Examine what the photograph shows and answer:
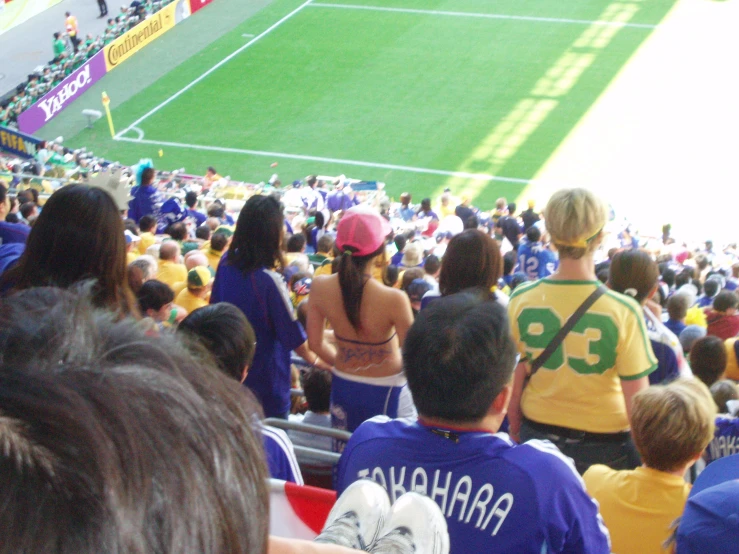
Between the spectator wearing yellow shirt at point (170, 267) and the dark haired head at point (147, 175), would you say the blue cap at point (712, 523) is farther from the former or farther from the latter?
the dark haired head at point (147, 175)

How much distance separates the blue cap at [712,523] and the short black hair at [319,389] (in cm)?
252

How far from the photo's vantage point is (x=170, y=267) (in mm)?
7051

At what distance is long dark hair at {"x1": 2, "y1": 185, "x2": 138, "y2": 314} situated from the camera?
299 cm

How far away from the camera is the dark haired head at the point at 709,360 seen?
4.74 m

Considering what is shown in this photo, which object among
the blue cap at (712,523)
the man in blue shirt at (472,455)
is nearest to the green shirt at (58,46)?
the man in blue shirt at (472,455)

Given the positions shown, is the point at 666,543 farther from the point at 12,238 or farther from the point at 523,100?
the point at 523,100

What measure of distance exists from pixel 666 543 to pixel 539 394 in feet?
3.57

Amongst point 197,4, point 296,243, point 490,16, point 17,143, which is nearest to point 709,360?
point 296,243

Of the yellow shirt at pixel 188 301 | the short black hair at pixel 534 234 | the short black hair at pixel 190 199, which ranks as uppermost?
the yellow shirt at pixel 188 301

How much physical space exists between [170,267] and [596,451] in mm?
4511

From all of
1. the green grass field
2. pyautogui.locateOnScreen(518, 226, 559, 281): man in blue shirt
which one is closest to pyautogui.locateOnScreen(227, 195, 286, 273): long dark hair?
pyautogui.locateOnScreen(518, 226, 559, 281): man in blue shirt

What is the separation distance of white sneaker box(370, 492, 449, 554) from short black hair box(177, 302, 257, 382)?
2.02 metres

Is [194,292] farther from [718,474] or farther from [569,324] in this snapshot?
[718,474]

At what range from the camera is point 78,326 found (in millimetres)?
769
